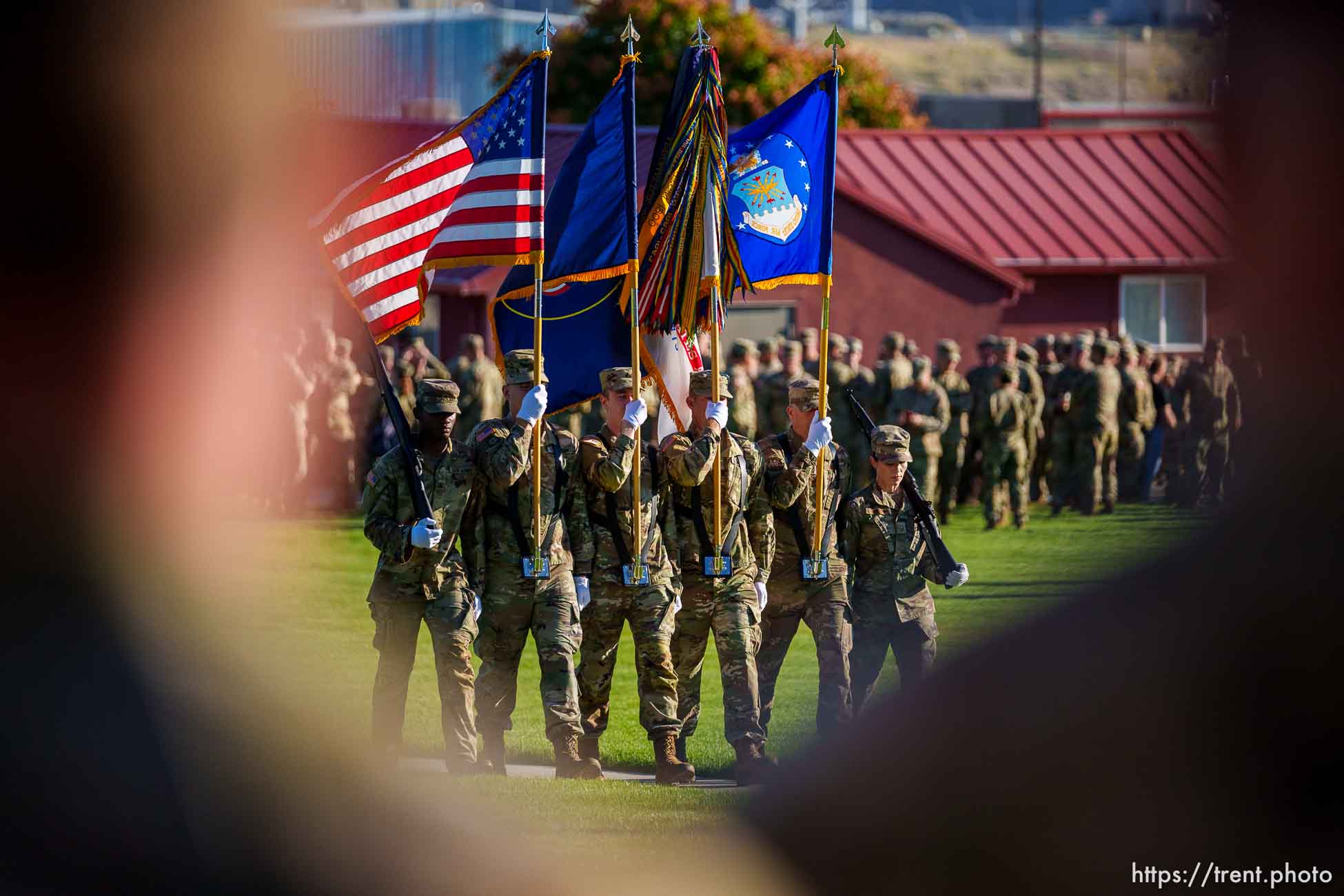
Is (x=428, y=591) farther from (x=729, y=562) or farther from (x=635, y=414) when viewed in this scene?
(x=729, y=562)

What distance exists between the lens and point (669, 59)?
35.8 metres

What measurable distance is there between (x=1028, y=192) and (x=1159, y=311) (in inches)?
95.5

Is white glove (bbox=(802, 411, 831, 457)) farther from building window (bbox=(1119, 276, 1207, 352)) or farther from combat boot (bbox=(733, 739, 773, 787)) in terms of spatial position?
building window (bbox=(1119, 276, 1207, 352))

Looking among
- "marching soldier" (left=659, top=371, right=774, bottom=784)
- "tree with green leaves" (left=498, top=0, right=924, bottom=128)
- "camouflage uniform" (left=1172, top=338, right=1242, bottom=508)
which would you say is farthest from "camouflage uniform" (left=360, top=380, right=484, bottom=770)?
"tree with green leaves" (left=498, top=0, right=924, bottom=128)

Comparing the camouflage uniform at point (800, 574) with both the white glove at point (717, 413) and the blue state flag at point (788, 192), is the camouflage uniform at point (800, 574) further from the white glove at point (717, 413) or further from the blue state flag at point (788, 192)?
the blue state flag at point (788, 192)

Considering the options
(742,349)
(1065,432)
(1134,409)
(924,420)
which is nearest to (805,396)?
(924,420)

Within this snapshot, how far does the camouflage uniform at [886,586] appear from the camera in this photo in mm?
9445

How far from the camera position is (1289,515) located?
19.4 ft

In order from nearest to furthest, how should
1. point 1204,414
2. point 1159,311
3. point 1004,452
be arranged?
point 1004,452
point 1204,414
point 1159,311

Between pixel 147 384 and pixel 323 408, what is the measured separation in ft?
44.8

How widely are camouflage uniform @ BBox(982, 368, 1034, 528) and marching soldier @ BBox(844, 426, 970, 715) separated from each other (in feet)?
31.4

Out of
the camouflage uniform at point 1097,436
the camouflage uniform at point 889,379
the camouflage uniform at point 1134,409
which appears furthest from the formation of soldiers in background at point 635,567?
the camouflage uniform at point 1134,409

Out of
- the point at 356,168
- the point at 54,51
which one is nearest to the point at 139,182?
the point at 54,51

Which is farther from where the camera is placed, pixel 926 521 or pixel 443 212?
pixel 926 521
